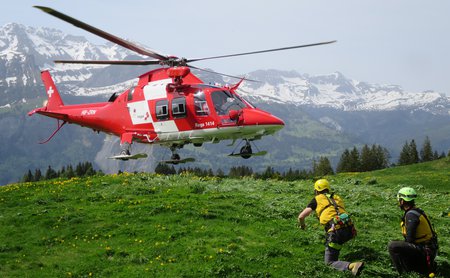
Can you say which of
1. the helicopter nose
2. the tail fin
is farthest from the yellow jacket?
the tail fin

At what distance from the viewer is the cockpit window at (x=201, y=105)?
27.2m

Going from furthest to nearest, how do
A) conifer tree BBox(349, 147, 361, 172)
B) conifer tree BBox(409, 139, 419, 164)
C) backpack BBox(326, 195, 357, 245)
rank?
conifer tree BBox(409, 139, 419, 164), conifer tree BBox(349, 147, 361, 172), backpack BBox(326, 195, 357, 245)

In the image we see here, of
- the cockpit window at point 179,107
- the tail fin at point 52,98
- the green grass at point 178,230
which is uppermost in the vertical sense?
the tail fin at point 52,98

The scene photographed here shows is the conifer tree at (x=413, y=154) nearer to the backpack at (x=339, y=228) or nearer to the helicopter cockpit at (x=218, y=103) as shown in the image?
the helicopter cockpit at (x=218, y=103)

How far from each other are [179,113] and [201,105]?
1.35 meters

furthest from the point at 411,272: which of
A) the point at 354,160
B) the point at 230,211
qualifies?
the point at 354,160

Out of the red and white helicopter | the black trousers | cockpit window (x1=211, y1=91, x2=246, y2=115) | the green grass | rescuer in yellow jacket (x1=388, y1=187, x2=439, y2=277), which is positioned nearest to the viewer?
rescuer in yellow jacket (x1=388, y1=187, x2=439, y2=277)

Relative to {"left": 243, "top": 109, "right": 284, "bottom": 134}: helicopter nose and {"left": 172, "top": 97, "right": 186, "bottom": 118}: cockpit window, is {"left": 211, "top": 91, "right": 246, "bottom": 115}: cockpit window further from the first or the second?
{"left": 172, "top": 97, "right": 186, "bottom": 118}: cockpit window

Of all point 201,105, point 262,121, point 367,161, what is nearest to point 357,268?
point 262,121

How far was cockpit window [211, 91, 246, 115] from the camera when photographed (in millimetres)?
26953

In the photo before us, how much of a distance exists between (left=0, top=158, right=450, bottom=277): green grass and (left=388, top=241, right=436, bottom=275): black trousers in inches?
45.2

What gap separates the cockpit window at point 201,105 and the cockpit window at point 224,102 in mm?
508

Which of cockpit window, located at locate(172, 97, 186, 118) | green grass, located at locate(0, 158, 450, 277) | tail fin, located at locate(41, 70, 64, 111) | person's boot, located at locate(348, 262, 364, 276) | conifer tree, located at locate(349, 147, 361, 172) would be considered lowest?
conifer tree, located at locate(349, 147, 361, 172)

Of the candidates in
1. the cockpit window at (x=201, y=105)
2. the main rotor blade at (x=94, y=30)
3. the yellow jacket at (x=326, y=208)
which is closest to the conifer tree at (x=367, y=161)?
the cockpit window at (x=201, y=105)
